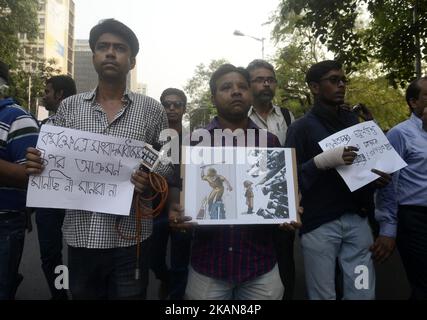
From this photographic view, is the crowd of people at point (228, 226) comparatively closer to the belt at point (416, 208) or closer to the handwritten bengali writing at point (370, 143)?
the belt at point (416, 208)

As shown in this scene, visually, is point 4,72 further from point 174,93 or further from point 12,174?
point 174,93

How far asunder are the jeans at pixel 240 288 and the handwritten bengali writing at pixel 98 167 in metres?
0.75

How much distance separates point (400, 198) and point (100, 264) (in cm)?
211

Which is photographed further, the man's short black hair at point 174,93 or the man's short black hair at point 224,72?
the man's short black hair at point 174,93

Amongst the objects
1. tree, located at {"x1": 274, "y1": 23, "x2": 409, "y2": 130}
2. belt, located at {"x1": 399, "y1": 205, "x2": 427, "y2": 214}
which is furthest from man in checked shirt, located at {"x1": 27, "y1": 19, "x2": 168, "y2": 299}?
tree, located at {"x1": 274, "y1": 23, "x2": 409, "y2": 130}

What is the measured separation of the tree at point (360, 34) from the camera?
7.51 metres

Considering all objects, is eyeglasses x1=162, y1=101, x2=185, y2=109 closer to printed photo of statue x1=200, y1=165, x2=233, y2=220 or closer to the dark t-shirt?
the dark t-shirt

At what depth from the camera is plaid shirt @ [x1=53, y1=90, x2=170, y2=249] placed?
87.1 inches

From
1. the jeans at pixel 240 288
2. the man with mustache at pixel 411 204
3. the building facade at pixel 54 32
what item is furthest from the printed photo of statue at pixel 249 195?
the building facade at pixel 54 32

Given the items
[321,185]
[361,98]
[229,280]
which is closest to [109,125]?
[229,280]

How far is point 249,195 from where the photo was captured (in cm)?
230

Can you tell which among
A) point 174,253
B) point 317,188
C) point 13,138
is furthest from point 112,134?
point 174,253

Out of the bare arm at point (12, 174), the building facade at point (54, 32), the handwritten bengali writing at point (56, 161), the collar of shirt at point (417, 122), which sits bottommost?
the bare arm at point (12, 174)

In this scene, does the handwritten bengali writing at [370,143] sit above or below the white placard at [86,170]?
above
